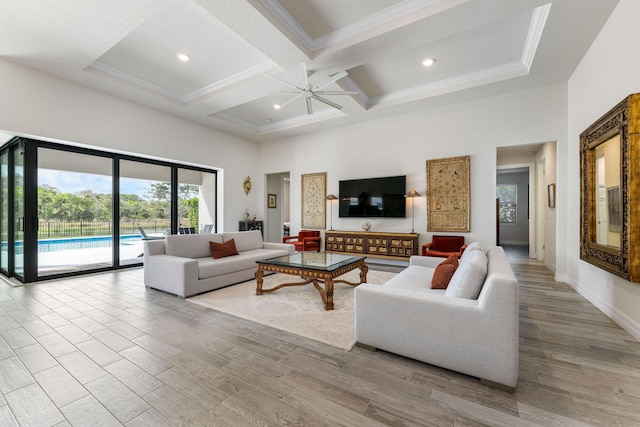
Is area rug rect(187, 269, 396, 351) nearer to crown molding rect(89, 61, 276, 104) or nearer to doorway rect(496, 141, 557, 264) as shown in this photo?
crown molding rect(89, 61, 276, 104)

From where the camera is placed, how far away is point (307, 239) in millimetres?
6500

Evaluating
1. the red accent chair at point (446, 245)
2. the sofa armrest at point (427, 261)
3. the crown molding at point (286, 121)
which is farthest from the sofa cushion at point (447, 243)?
the crown molding at point (286, 121)

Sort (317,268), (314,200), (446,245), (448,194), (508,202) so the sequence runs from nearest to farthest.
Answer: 1. (317,268)
2. (446,245)
3. (448,194)
4. (314,200)
5. (508,202)

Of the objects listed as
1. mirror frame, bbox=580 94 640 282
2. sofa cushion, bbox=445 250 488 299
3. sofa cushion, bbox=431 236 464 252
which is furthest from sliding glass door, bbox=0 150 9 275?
mirror frame, bbox=580 94 640 282

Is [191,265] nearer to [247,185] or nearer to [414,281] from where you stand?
[414,281]

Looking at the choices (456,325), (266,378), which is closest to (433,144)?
(456,325)

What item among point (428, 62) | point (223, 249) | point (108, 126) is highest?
point (428, 62)

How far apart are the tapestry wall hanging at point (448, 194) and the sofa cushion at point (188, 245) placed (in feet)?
14.3

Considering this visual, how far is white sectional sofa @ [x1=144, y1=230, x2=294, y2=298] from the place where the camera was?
11.7ft

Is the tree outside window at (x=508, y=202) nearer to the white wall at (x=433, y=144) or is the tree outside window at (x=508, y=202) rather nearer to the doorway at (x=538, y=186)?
the doorway at (x=538, y=186)

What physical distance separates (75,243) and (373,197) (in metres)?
5.93

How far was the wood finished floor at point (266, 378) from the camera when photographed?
1.50 metres

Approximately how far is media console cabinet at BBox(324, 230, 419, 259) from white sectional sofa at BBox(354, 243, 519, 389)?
3099 millimetres

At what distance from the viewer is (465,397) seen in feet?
5.37
